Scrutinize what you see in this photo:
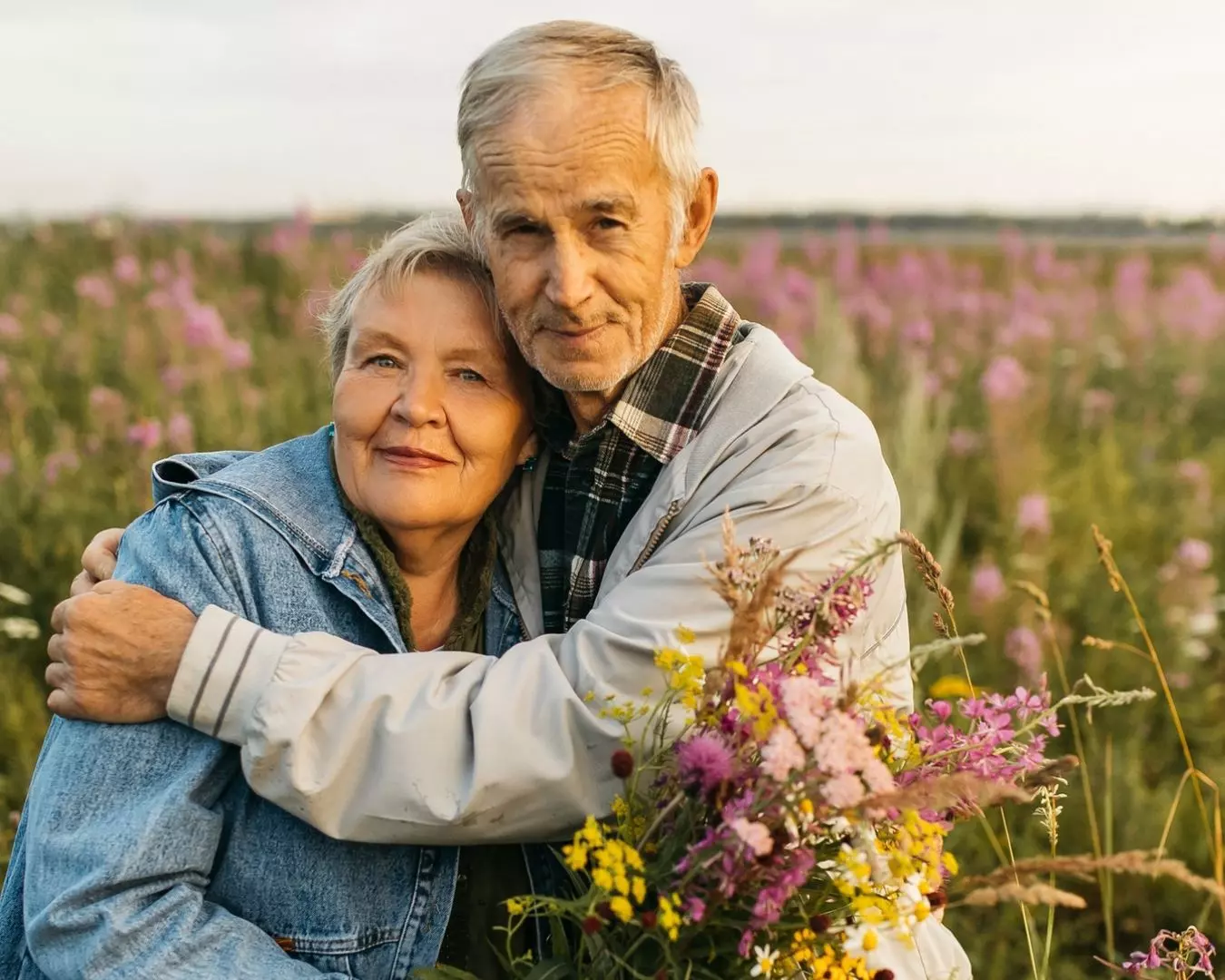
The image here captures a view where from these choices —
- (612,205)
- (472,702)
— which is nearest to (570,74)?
(612,205)

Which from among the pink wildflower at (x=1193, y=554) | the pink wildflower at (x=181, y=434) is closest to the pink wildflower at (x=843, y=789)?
the pink wildflower at (x=1193, y=554)

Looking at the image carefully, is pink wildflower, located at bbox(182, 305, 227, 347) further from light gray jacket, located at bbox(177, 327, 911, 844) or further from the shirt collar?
light gray jacket, located at bbox(177, 327, 911, 844)

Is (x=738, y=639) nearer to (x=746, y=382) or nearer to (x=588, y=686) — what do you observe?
(x=588, y=686)

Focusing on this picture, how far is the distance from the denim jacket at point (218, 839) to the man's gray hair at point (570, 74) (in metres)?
0.78

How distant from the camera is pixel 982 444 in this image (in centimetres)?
619

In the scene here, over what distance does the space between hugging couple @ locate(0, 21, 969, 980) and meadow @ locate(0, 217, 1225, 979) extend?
27.6 inches

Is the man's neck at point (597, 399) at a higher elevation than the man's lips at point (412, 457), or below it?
higher

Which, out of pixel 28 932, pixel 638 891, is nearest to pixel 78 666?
pixel 28 932

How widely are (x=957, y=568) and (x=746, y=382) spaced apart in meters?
3.20

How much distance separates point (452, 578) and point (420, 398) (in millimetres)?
439

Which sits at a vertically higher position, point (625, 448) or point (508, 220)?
point (508, 220)

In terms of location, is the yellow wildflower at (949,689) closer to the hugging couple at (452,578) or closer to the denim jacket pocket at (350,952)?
the hugging couple at (452,578)

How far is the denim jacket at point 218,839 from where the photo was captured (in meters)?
2.06

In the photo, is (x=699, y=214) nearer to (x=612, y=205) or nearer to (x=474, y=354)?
(x=612, y=205)
